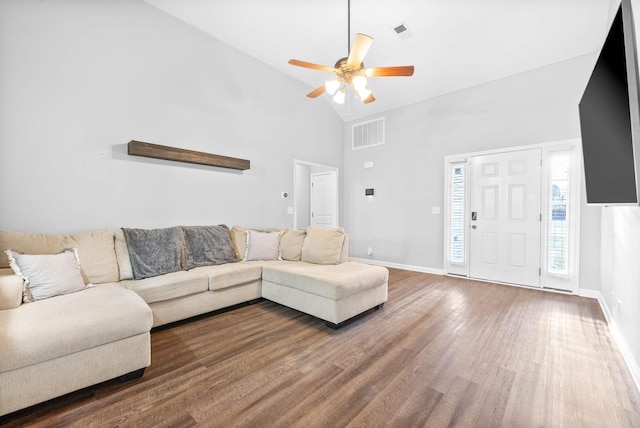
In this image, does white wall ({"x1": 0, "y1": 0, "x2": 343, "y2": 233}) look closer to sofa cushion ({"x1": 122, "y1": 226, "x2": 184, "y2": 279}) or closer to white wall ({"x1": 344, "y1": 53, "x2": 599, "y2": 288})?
sofa cushion ({"x1": 122, "y1": 226, "x2": 184, "y2": 279})

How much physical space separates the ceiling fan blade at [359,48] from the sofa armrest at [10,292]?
3.01m

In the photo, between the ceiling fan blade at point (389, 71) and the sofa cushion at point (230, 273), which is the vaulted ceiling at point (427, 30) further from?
the sofa cushion at point (230, 273)

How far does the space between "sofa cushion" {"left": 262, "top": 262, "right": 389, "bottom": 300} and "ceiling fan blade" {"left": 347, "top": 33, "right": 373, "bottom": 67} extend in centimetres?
202

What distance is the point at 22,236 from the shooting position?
2262 mm

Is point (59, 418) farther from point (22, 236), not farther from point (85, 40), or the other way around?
point (85, 40)

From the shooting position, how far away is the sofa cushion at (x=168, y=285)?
239cm

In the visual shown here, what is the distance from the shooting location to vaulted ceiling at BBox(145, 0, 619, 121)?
3.12 meters

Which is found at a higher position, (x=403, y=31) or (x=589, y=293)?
(x=403, y=31)

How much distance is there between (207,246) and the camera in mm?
3289

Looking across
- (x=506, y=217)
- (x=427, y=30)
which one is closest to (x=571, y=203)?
(x=506, y=217)

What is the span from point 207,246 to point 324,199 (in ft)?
11.0

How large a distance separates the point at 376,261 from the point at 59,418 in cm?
475

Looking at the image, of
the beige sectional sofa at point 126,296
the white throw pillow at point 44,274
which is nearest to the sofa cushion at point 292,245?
the beige sectional sofa at point 126,296

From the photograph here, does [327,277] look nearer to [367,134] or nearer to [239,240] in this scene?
[239,240]
